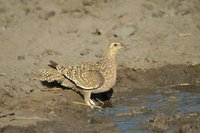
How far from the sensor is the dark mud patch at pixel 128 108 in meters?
10.6

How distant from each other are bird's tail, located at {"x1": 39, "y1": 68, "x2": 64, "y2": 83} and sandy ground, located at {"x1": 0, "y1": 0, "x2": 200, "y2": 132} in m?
0.23

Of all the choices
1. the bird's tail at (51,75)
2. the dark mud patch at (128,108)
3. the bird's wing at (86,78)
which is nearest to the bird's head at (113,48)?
the bird's wing at (86,78)

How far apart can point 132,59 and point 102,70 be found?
6.53ft

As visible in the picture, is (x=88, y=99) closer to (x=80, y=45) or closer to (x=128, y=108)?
(x=128, y=108)

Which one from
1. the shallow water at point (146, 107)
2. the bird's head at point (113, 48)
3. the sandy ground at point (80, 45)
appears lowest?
the shallow water at point (146, 107)

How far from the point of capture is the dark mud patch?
417 inches

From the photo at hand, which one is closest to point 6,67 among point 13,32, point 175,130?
point 13,32

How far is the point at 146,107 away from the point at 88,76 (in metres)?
1.17

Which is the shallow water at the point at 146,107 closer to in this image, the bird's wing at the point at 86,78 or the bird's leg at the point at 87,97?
the bird's leg at the point at 87,97

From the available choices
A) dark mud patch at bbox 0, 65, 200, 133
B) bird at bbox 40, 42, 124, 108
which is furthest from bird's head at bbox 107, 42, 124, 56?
dark mud patch at bbox 0, 65, 200, 133

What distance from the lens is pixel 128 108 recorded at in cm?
1196

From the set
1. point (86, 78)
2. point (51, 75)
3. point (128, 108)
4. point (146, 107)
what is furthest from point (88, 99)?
point (146, 107)

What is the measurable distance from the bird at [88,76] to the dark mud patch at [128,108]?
0.21 m

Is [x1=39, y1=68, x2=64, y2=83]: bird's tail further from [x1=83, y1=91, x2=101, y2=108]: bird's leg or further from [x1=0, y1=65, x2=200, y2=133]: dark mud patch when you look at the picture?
[x1=83, y1=91, x2=101, y2=108]: bird's leg
